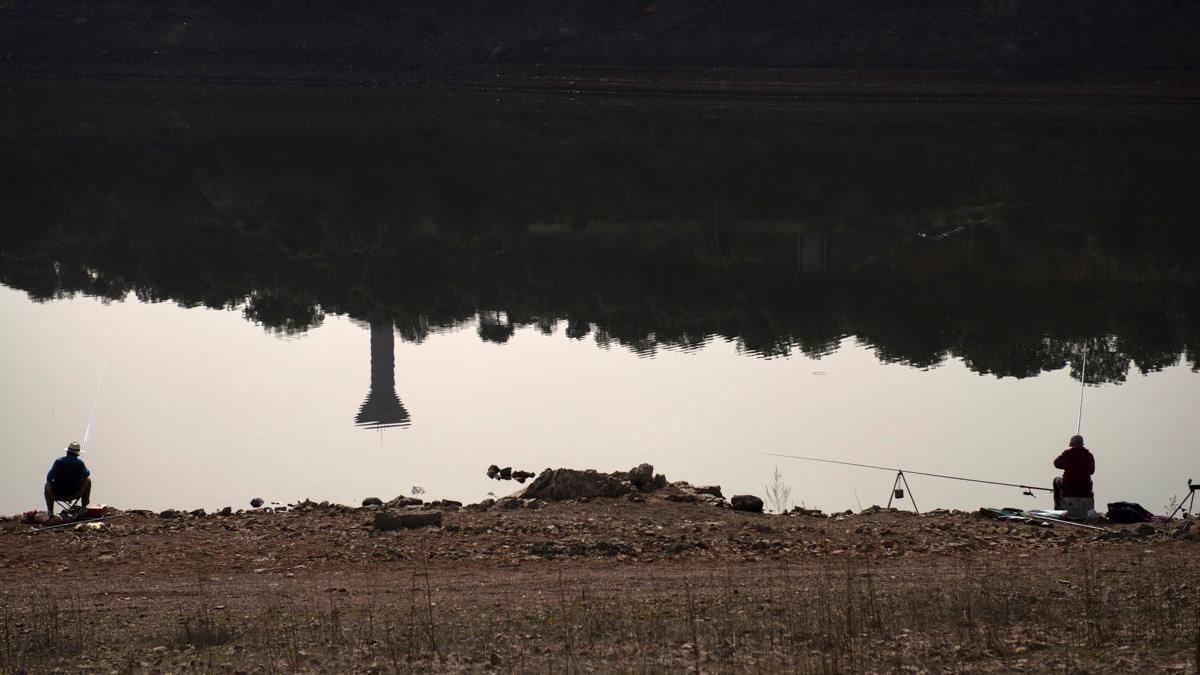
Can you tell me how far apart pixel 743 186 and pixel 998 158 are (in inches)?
350

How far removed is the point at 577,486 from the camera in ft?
46.8

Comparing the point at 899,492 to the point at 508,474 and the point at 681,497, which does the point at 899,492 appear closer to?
the point at 681,497

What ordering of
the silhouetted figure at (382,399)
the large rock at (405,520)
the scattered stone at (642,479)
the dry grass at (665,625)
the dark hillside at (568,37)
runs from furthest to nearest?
the dark hillside at (568,37), the silhouetted figure at (382,399), the scattered stone at (642,479), the large rock at (405,520), the dry grass at (665,625)

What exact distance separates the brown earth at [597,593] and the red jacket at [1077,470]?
0.71 m

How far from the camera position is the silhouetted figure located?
18531mm

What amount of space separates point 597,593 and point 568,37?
58.3 m

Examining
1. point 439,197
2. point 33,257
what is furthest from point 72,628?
point 439,197

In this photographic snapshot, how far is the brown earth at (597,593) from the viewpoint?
8.74m

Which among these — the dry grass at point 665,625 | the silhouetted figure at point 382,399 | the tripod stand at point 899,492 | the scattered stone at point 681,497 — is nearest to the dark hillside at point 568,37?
the silhouetted figure at point 382,399

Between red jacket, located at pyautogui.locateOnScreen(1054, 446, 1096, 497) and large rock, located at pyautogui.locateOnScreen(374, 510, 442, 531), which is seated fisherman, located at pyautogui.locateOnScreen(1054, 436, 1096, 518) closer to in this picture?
red jacket, located at pyautogui.locateOnScreen(1054, 446, 1096, 497)

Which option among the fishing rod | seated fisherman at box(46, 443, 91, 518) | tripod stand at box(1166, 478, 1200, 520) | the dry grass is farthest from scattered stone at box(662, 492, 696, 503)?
seated fisherman at box(46, 443, 91, 518)

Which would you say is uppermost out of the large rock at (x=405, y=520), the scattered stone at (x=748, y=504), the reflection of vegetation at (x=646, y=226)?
the reflection of vegetation at (x=646, y=226)

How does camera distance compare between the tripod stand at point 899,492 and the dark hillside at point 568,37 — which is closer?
the tripod stand at point 899,492

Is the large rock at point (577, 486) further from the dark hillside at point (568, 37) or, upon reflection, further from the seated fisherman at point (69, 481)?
the dark hillside at point (568, 37)
